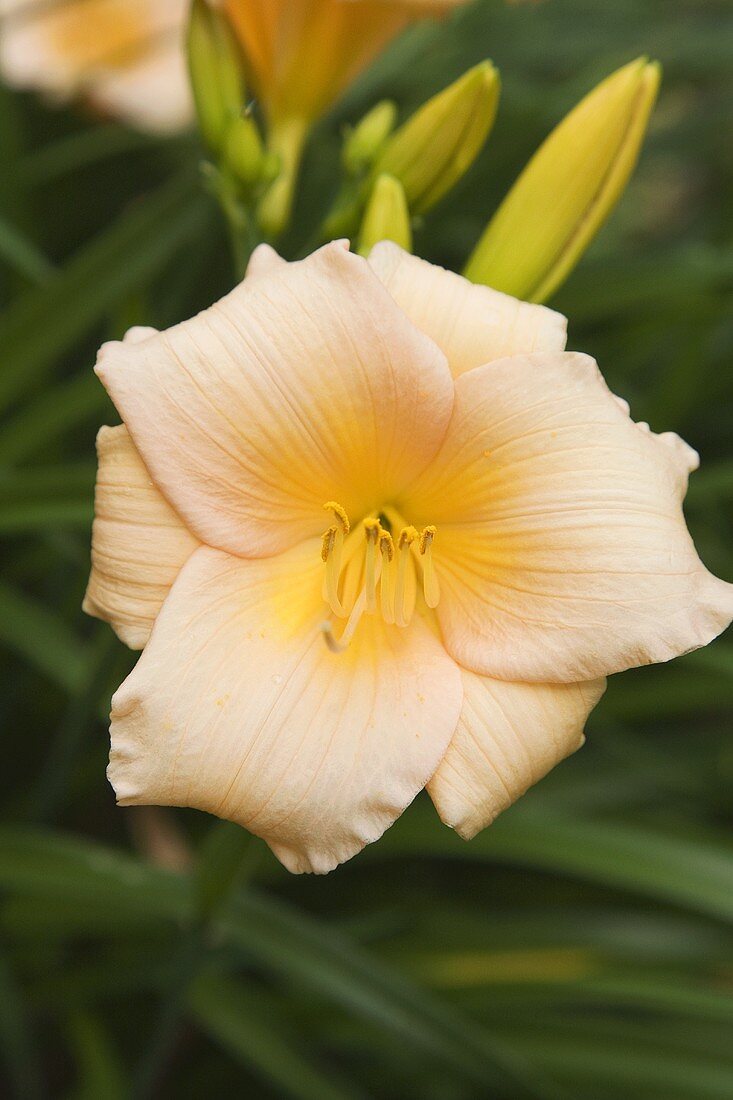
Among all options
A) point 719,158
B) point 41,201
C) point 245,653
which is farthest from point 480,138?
point 719,158

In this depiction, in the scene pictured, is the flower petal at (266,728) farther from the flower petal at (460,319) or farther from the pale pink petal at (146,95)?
the pale pink petal at (146,95)

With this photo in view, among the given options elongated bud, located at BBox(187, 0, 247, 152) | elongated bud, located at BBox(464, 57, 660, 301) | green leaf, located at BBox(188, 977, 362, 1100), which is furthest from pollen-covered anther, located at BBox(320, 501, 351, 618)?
green leaf, located at BBox(188, 977, 362, 1100)

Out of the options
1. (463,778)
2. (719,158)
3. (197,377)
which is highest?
(197,377)

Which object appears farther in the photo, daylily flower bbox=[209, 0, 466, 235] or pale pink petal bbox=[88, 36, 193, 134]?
pale pink petal bbox=[88, 36, 193, 134]

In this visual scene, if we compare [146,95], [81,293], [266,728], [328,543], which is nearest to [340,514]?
[328,543]

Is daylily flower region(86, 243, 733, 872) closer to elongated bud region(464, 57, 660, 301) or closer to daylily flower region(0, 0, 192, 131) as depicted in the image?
elongated bud region(464, 57, 660, 301)

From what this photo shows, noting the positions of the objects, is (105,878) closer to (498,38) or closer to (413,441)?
(413,441)

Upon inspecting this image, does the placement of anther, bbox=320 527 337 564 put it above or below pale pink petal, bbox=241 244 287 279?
below
